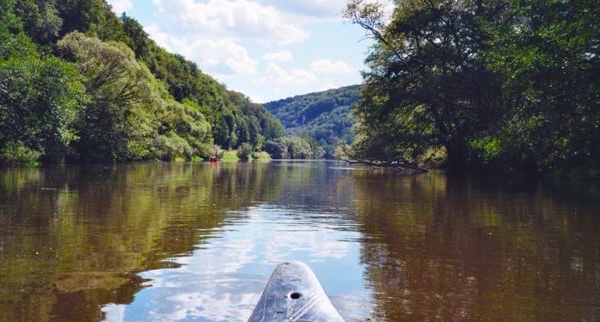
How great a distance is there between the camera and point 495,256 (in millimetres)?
9180

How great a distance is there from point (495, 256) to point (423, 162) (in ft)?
149

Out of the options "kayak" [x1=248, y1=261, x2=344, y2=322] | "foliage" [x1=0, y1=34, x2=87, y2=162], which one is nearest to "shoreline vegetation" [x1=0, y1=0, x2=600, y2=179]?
"foliage" [x1=0, y1=34, x2=87, y2=162]

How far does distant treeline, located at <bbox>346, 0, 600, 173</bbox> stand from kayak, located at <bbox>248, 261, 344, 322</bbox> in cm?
2018

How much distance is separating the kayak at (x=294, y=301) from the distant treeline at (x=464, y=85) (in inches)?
794

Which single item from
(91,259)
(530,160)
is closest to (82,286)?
(91,259)

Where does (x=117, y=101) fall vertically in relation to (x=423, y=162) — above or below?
above

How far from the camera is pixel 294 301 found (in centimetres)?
353

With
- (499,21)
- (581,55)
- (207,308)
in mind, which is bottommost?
(207,308)

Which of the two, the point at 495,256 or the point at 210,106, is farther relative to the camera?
the point at 210,106

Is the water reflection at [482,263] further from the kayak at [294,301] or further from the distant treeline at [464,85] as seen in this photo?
the distant treeline at [464,85]

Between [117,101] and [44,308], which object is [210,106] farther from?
[44,308]

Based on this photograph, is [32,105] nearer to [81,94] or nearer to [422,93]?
[81,94]

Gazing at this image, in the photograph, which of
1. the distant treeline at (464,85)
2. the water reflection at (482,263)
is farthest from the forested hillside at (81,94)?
the water reflection at (482,263)

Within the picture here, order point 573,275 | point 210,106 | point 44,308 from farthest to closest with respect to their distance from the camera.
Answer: point 210,106 → point 573,275 → point 44,308
